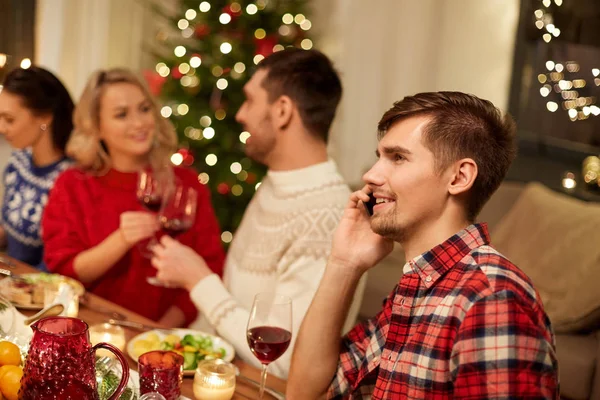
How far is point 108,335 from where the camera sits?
Answer: 1.60 meters

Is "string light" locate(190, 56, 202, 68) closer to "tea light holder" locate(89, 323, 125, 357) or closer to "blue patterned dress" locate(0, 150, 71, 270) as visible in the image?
"blue patterned dress" locate(0, 150, 71, 270)

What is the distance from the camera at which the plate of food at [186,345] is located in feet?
5.11

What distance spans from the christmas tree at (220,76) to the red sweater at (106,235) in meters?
1.74

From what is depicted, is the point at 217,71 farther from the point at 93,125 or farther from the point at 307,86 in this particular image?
the point at 307,86

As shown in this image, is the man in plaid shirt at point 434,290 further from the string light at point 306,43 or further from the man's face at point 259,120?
the string light at point 306,43

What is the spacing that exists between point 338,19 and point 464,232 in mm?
3619

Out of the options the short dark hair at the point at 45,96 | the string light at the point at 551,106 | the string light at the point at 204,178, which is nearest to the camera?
the short dark hair at the point at 45,96

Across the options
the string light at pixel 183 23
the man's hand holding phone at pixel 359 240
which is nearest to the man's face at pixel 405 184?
the man's hand holding phone at pixel 359 240

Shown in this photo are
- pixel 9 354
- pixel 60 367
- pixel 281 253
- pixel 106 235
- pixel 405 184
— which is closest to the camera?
pixel 60 367

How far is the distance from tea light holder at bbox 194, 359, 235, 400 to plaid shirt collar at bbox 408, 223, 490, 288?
1.48 ft

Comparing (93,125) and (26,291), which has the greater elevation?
(93,125)

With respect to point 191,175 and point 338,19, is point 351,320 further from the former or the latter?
point 338,19

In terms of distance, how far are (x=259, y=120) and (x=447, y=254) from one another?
1.02 meters

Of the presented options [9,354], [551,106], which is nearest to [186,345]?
[9,354]
